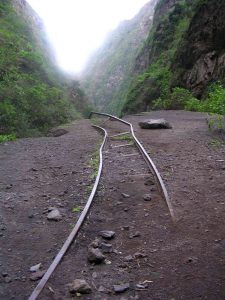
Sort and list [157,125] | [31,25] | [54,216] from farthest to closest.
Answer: [31,25] < [157,125] < [54,216]

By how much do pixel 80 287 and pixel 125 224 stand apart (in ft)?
5.78

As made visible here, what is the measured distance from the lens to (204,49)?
26781 millimetres

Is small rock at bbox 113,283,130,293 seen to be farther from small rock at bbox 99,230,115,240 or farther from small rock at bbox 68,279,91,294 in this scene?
small rock at bbox 99,230,115,240

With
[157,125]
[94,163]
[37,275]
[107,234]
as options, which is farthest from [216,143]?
[37,275]

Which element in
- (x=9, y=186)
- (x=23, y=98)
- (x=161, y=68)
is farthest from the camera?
(x=161, y=68)

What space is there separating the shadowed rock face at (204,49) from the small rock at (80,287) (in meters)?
20.6

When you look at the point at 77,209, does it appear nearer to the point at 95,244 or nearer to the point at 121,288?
the point at 95,244

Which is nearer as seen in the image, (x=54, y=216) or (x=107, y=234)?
(x=107, y=234)

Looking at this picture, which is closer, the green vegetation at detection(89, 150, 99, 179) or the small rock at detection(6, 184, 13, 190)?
the small rock at detection(6, 184, 13, 190)

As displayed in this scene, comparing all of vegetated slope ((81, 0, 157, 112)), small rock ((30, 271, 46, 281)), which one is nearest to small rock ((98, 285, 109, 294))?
small rock ((30, 271, 46, 281))

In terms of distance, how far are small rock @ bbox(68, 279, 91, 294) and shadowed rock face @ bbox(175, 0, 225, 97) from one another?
20.6 meters

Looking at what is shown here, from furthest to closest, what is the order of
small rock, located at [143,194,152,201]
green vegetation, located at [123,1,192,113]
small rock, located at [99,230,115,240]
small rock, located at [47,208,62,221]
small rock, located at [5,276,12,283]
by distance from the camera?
green vegetation, located at [123,1,192,113] → small rock, located at [143,194,152,201] → small rock, located at [47,208,62,221] → small rock, located at [99,230,115,240] → small rock, located at [5,276,12,283]

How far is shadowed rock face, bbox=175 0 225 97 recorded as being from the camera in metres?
24.6

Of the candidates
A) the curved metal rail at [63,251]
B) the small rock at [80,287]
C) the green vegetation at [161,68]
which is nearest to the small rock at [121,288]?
the small rock at [80,287]
